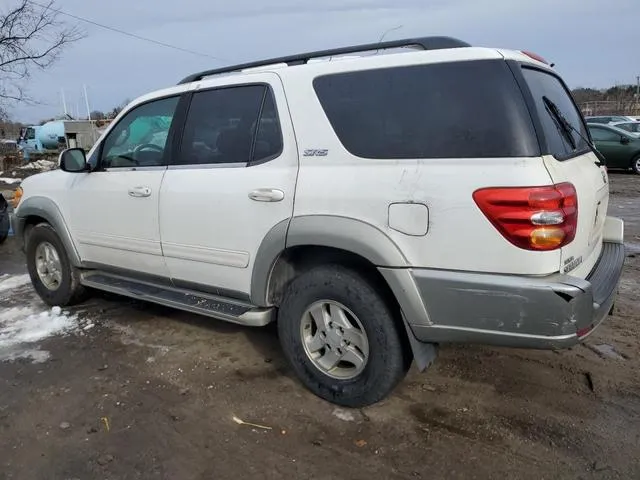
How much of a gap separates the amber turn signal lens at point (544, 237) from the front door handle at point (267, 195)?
1437 millimetres

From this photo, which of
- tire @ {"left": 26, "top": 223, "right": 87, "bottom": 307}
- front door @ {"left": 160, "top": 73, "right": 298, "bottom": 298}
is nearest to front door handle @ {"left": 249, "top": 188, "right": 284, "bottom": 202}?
front door @ {"left": 160, "top": 73, "right": 298, "bottom": 298}

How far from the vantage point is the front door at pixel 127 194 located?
159 inches

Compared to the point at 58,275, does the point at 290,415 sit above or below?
below

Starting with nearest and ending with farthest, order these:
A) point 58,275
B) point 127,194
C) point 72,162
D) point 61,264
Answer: point 127,194 < point 72,162 < point 61,264 < point 58,275

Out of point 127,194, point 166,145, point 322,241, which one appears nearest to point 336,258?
point 322,241

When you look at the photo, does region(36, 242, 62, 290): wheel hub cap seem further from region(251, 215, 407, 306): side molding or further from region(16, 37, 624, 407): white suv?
region(251, 215, 407, 306): side molding

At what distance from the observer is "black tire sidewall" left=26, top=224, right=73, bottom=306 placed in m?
4.99

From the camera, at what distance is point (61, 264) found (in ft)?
16.5

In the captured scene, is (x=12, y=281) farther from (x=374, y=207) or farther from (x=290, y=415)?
(x=374, y=207)

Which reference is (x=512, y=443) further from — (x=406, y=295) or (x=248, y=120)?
(x=248, y=120)

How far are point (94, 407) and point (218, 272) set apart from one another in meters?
1.13

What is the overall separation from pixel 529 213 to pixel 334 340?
4.44ft

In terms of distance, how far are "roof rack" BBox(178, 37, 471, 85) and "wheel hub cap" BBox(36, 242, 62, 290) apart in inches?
87.0

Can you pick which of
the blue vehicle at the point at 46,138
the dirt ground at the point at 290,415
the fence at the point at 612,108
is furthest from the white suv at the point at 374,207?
the fence at the point at 612,108
